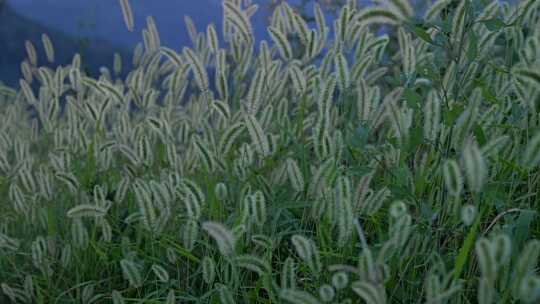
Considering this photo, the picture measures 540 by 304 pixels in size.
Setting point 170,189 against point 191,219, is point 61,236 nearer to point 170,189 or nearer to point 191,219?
point 170,189

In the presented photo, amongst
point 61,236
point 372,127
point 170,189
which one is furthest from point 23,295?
point 372,127

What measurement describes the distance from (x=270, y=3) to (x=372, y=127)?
2893 millimetres

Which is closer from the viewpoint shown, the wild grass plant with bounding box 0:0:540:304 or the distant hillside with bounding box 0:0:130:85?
the wild grass plant with bounding box 0:0:540:304

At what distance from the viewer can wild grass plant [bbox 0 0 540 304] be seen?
140 centimetres

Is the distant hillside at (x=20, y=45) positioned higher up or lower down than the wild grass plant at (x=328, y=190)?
higher up

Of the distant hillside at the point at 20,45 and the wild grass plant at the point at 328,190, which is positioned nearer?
the wild grass plant at the point at 328,190

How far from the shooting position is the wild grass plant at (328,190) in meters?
1.40

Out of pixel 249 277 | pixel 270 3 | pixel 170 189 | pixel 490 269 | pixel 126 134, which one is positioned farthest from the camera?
pixel 270 3

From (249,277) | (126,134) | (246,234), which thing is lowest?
(249,277)

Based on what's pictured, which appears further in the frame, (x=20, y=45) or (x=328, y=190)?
(x=20, y=45)

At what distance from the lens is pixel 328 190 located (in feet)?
5.50

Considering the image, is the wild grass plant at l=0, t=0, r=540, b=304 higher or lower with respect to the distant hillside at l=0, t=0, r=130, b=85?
lower

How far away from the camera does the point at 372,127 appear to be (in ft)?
6.14

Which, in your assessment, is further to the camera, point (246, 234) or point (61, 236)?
point (61, 236)
